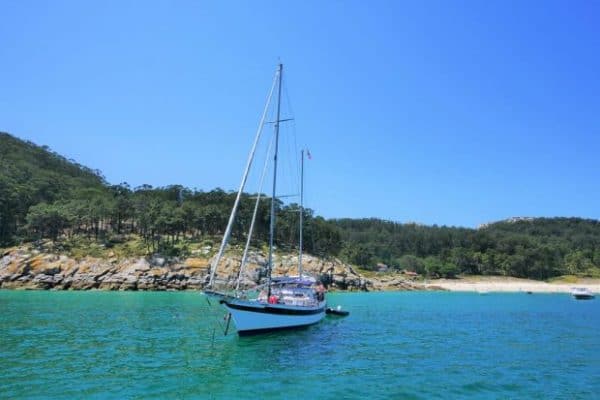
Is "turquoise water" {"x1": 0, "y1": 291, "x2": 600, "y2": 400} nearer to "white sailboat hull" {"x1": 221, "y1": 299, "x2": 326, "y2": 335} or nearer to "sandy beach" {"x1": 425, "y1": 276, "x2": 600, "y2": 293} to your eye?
"white sailboat hull" {"x1": 221, "y1": 299, "x2": 326, "y2": 335}

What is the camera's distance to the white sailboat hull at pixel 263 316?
4022cm

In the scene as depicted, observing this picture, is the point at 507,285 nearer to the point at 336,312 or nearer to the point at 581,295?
the point at 581,295

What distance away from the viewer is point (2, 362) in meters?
28.5

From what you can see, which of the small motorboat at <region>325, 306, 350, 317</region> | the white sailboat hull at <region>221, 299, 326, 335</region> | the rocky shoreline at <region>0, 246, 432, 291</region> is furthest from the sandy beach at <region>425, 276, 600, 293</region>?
the white sailboat hull at <region>221, 299, 326, 335</region>

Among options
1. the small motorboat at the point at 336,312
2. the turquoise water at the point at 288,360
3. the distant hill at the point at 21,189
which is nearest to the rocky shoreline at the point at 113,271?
the distant hill at the point at 21,189

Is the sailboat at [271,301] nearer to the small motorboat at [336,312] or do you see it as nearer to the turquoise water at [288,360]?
the turquoise water at [288,360]

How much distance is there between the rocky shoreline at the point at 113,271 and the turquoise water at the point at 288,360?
6015 centimetres

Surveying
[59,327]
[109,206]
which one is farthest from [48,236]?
[59,327]

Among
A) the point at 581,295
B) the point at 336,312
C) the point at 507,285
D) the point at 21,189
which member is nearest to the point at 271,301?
the point at 336,312

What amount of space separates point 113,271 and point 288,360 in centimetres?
9672

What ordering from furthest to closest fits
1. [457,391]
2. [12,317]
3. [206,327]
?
[12,317]
[206,327]
[457,391]

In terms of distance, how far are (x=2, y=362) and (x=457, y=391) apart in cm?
2763

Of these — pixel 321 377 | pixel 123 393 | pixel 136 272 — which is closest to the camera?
pixel 123 393

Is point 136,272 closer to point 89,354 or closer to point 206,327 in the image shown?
point 206,327
